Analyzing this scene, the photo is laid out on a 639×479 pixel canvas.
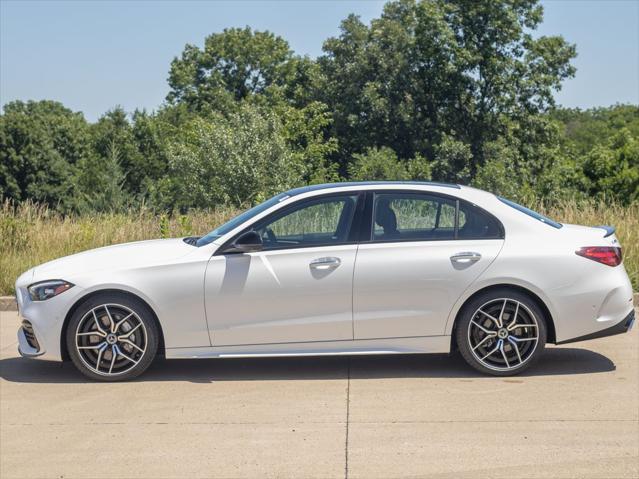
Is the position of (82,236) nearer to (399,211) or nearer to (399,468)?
(399,211)

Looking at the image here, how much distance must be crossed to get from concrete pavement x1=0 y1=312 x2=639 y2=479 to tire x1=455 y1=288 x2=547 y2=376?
0.16 meters

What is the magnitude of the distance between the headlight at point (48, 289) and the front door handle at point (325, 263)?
1919 mm

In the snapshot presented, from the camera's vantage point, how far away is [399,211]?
7.66 m

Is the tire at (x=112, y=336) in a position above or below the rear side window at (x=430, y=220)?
below

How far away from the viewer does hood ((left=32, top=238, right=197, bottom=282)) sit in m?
7.49

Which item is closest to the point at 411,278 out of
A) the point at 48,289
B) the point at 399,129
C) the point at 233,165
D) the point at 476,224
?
the point at 476,224

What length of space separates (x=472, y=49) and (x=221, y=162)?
19.1m

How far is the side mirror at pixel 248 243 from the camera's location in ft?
24.2

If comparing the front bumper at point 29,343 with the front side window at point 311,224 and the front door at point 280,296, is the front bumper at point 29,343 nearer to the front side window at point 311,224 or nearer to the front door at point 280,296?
the front door at point 280,296

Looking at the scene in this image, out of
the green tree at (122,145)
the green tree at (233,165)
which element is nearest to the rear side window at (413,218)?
the green tree at (233,165)

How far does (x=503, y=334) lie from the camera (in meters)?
7.47

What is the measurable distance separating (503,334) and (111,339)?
308 centimetres

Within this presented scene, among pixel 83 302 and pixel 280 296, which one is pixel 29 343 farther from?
pixel 280 296

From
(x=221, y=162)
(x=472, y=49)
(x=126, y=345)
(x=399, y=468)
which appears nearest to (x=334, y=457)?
(x=399, y=468)
